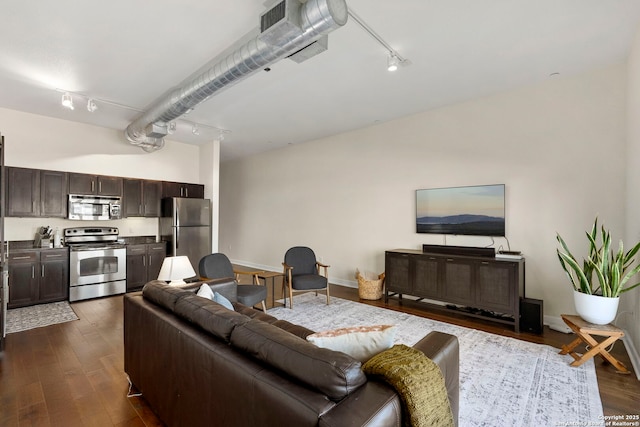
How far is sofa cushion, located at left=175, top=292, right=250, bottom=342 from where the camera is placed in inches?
61.7

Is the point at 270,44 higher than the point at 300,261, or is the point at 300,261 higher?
the point at 270,44

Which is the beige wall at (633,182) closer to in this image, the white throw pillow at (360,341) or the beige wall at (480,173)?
the beige wall at (480,173)

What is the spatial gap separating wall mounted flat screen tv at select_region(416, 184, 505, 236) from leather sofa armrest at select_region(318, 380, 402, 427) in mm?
3885

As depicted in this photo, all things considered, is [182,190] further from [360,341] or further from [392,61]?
[360,341]

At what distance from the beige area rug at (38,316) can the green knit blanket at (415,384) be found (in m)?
4.69

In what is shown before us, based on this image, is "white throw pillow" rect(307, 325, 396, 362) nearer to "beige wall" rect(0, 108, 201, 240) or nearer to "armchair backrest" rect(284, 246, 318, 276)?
"armchair backrest" rect(284, 246, 318, 276)

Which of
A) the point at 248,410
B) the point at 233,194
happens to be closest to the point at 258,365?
the point at 248,410

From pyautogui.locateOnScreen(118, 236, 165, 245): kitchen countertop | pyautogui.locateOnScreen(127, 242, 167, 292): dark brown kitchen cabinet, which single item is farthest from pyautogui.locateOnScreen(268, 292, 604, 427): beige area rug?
pyautogui.locateOnScreen(118, 236, 165, 245): kitchen countertop

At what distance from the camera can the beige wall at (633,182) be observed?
277cm

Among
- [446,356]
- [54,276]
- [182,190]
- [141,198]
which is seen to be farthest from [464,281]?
[54,276]

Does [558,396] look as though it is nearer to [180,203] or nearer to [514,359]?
[514,359]

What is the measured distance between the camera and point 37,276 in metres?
4.65

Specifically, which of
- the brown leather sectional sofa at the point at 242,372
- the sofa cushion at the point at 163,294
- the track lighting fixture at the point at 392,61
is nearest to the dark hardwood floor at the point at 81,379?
the brown leather sectional sofa at the point at 242,372

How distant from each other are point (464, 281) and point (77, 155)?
677 cm
